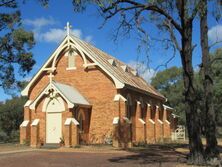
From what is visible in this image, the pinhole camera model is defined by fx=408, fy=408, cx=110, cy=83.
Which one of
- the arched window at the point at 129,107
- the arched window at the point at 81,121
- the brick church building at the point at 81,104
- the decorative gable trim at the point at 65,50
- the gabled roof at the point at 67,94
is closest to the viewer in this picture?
the gabled roof at the point at 67,94

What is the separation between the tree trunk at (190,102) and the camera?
19.5 meters

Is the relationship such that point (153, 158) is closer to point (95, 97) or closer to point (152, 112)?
point (95, 97)

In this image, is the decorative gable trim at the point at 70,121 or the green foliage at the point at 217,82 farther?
the green foliage at the point at 217,82

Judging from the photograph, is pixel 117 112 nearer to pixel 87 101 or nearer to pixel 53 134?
pixel 87 101

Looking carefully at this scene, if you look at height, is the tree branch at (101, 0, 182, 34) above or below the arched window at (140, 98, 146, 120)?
above

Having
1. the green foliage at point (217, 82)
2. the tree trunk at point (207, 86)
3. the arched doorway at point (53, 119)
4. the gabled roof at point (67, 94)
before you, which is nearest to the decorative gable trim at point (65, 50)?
the gabled roof at point (67, 94)

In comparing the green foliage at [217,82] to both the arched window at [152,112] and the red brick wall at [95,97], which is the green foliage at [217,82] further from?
the red brick wall at [95,97]

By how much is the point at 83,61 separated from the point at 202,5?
21.7m

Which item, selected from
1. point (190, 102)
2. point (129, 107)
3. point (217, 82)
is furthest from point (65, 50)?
point (217, 82)

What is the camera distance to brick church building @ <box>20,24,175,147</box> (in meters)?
34.0

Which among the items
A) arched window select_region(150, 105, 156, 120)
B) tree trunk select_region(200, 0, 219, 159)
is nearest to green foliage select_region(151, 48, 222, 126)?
arched window select_region(150, 105, 156, 120)

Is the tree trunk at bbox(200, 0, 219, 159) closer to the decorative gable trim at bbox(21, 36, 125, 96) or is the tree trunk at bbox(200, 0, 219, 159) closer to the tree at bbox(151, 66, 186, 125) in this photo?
the decorative gable trim at bbox(21, 36, 125, 96)

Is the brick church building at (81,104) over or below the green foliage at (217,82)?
below

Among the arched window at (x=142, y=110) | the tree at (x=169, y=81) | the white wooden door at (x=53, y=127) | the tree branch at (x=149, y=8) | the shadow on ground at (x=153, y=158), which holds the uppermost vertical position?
the tree at (x=169, y=81)
